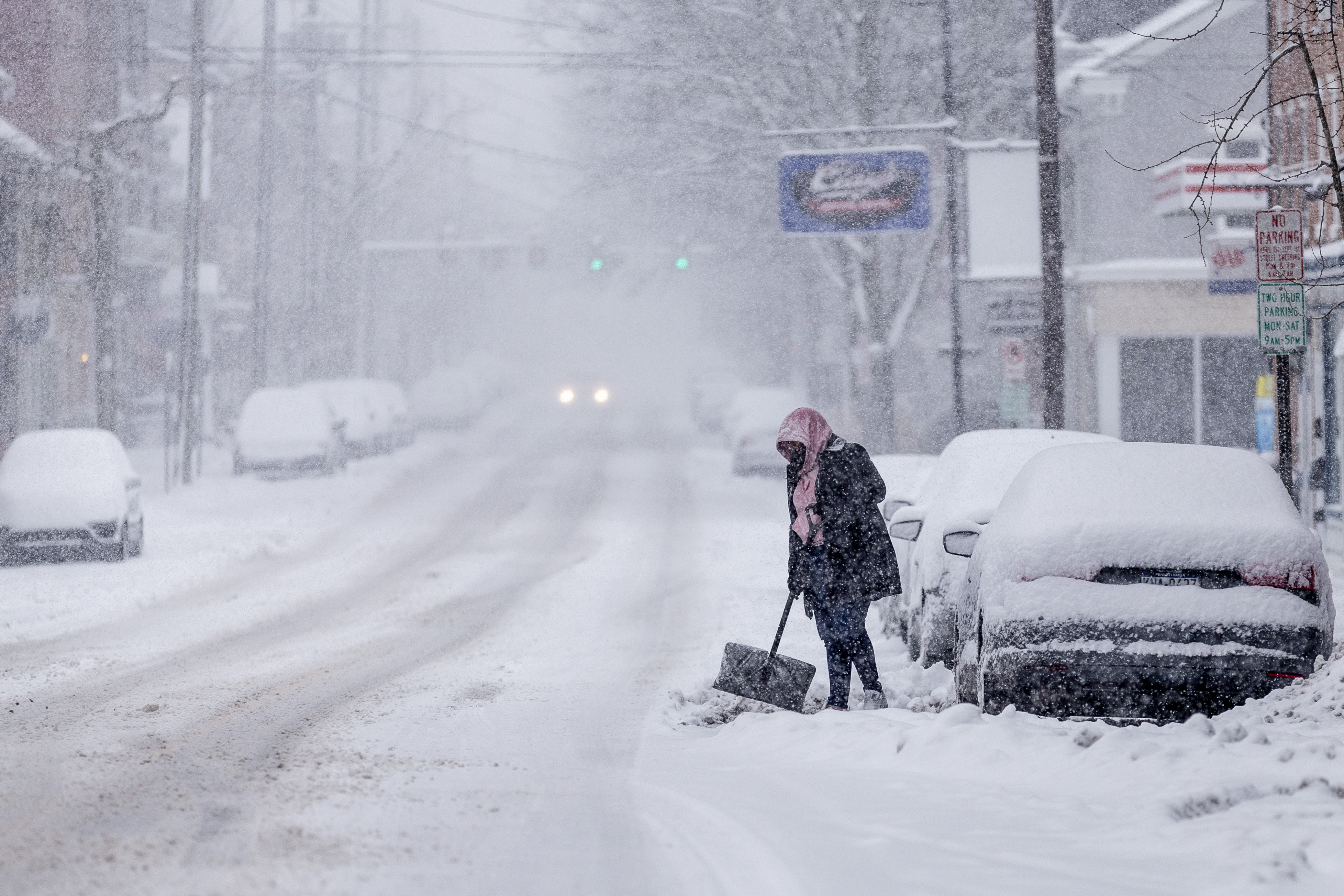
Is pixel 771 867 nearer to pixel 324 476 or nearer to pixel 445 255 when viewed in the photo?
pixel 324 476

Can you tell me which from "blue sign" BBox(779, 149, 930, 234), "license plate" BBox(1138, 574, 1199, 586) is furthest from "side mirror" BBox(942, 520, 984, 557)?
"blue sign" BBox(779, 149, 930, 234)

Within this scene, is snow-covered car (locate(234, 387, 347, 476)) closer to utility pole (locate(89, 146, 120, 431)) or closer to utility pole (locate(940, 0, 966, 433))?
utility pole (locate(89, 146, 120, 431))

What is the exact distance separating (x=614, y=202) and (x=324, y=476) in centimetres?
1541

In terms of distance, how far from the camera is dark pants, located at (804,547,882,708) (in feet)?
26.7

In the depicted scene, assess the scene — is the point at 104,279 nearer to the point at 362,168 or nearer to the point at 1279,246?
the point at 1279,246

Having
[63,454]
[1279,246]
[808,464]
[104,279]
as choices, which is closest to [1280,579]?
[808,464]

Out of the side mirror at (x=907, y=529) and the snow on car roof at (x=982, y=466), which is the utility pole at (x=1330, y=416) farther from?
the side mirror at (x=907, y=529)

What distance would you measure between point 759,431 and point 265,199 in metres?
11.6

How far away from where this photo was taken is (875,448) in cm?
2952

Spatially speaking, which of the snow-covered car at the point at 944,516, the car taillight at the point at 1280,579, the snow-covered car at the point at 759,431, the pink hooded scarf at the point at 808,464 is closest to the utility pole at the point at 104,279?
the snow-covered car at the point at 759,431

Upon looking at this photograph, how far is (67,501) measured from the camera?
57.4 ft

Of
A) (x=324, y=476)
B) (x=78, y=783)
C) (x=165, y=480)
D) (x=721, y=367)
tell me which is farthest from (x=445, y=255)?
(x=78, y=783)

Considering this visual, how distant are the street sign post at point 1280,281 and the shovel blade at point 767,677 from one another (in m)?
4.74

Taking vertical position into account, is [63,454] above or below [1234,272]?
below
